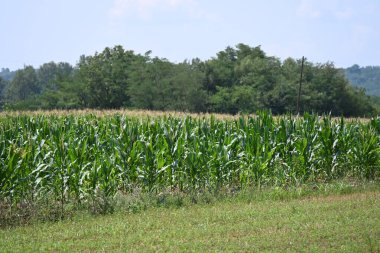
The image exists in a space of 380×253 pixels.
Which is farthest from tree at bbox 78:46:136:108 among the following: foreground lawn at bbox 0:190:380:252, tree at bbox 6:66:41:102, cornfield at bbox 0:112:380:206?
tree at bbox 6:66:41:102

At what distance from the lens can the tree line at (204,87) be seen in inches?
2516

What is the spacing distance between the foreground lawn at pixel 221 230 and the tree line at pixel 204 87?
5074 centimetres

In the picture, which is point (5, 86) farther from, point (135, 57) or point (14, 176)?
point (14, 176)

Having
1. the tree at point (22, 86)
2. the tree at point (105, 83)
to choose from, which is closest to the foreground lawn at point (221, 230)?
the tree at point (105, 83)

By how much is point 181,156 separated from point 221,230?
14.7 ft

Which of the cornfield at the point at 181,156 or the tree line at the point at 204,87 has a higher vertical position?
the tree line at the point at 204,87

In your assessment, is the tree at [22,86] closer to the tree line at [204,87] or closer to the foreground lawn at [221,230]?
the tree line at [204,87]

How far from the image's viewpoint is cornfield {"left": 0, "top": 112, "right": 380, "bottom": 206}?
1073 cm

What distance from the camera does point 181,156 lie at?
12.7m

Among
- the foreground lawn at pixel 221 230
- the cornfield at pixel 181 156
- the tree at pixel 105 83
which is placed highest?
the tree at pixel 105 83

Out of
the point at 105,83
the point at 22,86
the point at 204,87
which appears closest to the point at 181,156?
the point at 105,83

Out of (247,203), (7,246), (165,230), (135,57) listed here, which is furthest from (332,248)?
(135,57)

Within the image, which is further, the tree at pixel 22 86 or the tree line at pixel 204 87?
the tree at pixel 22 86

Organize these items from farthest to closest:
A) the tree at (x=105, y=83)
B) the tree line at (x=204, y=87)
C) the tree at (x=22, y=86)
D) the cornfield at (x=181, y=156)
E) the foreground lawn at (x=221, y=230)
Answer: the tree at (x=22, y=86), the tree at (x=105, y=83), the tree line at (x=204, y=87), the cornfield at (x=181, y=156), the foreground lawn at (x=221, y=230)
